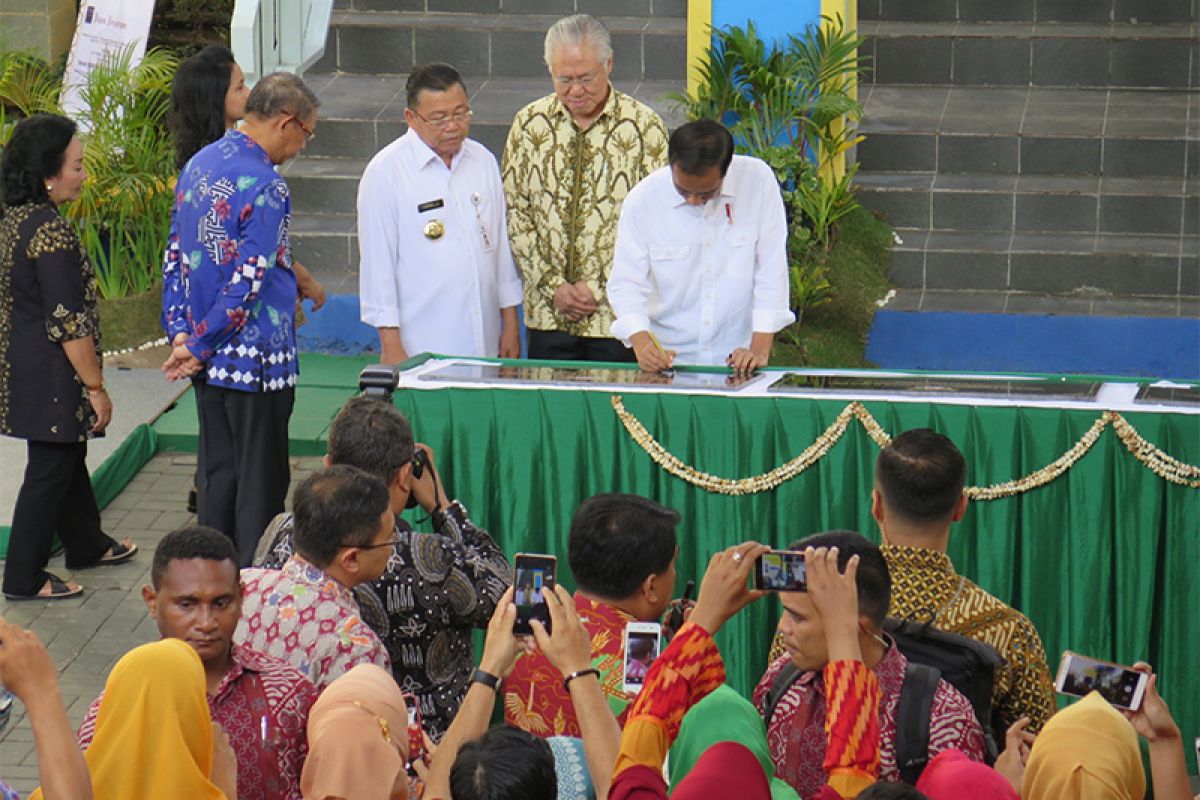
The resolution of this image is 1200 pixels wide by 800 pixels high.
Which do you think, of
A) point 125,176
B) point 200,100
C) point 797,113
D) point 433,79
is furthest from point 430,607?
point 125,176

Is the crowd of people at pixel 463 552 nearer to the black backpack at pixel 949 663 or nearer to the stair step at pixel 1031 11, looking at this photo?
the black backpack at pixel 949 663

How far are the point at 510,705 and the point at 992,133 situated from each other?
21.5ft

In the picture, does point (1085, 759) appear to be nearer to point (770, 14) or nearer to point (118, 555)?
point (118, 555)

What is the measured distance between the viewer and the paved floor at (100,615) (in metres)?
5.87

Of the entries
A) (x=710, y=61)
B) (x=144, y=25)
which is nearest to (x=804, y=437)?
(x=710, y=61)

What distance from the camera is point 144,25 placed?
36.2 feet

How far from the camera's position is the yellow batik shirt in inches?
281

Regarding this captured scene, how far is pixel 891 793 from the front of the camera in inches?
107

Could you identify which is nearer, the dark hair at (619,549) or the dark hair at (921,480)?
the dark hair at (619,549)

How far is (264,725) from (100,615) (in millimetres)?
3514

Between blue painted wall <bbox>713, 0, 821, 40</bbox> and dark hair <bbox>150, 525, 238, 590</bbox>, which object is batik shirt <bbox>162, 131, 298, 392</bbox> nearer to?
dark hair <bbox>150, 525, 238, 590</bbox>

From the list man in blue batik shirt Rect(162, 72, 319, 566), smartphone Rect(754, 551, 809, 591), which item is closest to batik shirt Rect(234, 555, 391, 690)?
smartphone Rect(754, 551, 809, 591)

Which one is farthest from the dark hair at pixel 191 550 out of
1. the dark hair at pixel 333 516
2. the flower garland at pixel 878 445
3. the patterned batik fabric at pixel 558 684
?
the flower garland at pixel 878 445

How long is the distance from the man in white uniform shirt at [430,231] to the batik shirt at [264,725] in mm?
3467
